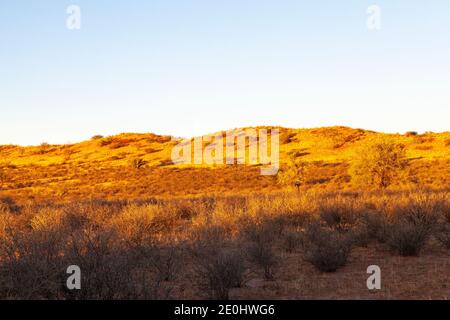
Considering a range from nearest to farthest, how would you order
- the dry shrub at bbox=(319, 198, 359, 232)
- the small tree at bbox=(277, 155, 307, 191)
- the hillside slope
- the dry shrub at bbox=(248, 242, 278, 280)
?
the dry shrub at bbox=(248, 242, 278, 280), the dry shrub at bbox=(319, 198, 359, 232), the small tree at bbox=(277, 155, 307, 191), the hillside slope

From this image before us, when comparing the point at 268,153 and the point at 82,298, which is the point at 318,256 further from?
the point at 268,153

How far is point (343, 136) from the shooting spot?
6694 centimetres

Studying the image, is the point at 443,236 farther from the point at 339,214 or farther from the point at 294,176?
the point at 294,176

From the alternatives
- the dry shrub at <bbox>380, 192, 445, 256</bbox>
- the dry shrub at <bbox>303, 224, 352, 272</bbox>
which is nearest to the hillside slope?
the dry shrub at <bbox>380, 192, 445, 256</bbox>

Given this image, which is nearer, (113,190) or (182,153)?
(113,190)

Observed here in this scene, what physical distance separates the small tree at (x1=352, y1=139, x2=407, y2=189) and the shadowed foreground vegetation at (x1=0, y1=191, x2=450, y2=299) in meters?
14.9

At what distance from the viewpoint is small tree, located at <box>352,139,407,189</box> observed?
94.4ft

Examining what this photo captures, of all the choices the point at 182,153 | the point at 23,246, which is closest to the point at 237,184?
the point at 182,153

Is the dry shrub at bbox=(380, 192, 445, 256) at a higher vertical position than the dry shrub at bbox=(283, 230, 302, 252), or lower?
higher

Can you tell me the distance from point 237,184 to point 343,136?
30.1 metres

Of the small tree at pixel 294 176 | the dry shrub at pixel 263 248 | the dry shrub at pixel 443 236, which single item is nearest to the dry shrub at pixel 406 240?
the dry shrub at pixel 443 236

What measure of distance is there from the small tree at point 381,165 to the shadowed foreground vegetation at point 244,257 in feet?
48.8

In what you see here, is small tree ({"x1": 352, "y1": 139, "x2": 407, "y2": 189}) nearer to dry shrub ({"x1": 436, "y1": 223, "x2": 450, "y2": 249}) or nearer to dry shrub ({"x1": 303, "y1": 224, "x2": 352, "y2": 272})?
dry shrub ({"x1": 436, "y1": 223, "x2": 450, "y2": 249})

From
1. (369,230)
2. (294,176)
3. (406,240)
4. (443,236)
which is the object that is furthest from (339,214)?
(294,176)
